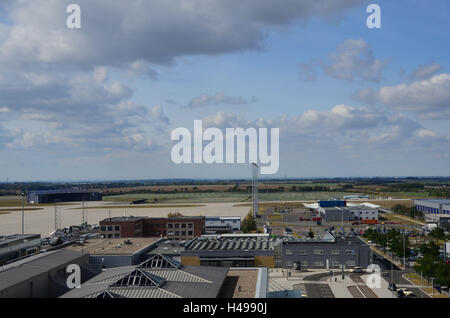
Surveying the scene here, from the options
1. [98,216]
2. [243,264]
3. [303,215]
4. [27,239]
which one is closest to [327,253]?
[243,264]

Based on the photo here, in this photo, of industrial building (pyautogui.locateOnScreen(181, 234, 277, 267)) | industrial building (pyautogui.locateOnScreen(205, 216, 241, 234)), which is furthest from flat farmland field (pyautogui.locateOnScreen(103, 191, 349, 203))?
industrial building (pyautogui.locateOnScreen(181, 234, 277, 267))

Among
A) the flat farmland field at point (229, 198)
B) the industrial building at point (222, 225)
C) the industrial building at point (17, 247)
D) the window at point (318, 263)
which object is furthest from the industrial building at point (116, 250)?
the flat farmland field at point (229, 198)

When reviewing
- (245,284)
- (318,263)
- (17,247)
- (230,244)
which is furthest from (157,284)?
(17,247)

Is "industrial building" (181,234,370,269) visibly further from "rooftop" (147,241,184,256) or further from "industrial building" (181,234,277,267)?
"rooftop" (147,241,184,256)

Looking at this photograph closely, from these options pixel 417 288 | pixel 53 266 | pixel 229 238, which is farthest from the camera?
pixel 229 238

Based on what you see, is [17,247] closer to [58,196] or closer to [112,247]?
[112,247]

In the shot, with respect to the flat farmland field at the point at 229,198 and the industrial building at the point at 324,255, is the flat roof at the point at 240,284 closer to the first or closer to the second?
the industrial building at the point at 324,255
